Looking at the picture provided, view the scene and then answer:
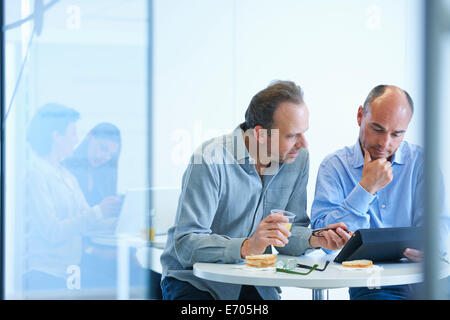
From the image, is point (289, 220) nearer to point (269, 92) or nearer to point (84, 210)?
point (269, 92)

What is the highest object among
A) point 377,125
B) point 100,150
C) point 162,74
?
point 162,74

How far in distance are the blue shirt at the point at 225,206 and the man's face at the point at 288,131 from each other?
40 mm

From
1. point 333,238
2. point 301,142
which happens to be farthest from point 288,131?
point 333,238

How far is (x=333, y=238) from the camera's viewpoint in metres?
1.69

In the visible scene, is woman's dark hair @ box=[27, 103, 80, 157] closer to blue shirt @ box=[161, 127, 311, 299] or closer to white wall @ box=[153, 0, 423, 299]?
white wall @ box=[153, 0, 423, 299]

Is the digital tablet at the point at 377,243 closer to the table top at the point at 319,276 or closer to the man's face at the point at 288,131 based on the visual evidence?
the table top at the point at 319,276

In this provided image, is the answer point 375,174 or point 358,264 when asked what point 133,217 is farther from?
point 358,264

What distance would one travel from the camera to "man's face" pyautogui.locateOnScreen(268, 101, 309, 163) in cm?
192

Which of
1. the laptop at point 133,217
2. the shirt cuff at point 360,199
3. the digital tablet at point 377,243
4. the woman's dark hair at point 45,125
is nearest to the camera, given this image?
the digital tablet at point 377,243

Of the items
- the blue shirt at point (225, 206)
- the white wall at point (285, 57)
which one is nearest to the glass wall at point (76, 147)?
the white wall at point (285, 57)

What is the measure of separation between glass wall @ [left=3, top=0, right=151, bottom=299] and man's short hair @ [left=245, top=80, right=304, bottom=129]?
59 cm

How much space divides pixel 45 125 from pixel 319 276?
1.47 metres

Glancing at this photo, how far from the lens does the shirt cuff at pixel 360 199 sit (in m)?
1.86
